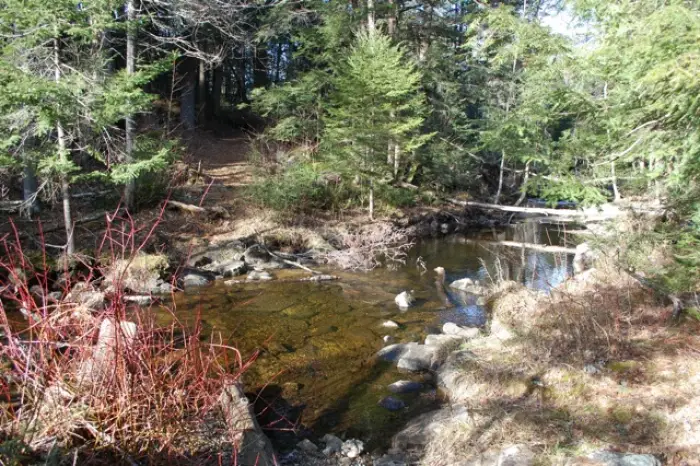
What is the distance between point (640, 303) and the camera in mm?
6160

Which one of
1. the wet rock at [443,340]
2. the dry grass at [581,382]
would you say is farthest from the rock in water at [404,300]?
the dry grass at [581,382]

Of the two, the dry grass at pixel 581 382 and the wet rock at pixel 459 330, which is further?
the wet rock at pixel 459 330

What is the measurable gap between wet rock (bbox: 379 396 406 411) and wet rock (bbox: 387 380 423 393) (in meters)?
0.26

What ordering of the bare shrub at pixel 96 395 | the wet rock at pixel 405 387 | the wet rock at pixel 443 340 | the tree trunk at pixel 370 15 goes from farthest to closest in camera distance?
the tree trunk at pixel 370 15 → the wet rock at pixel 443 340 → the wet rock at pixel 405 387 → the bare shrub at pixel 96 395

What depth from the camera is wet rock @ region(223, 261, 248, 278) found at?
36.6ft

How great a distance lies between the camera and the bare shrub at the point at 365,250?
40.3ft

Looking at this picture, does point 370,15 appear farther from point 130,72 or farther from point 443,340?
point 443,340

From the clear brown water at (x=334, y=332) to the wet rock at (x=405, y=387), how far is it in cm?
11

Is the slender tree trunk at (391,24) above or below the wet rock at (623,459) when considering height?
above

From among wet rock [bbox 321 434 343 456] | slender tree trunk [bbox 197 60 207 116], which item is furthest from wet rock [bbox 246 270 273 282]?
slender tree trunk [bbox 197 60 207 116]

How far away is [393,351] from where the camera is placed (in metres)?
6.96

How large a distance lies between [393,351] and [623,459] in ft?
12.3

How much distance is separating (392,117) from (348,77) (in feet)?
6.55

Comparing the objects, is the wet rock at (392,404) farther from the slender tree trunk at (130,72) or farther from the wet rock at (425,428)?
the slender tree trunk at (130,72)
